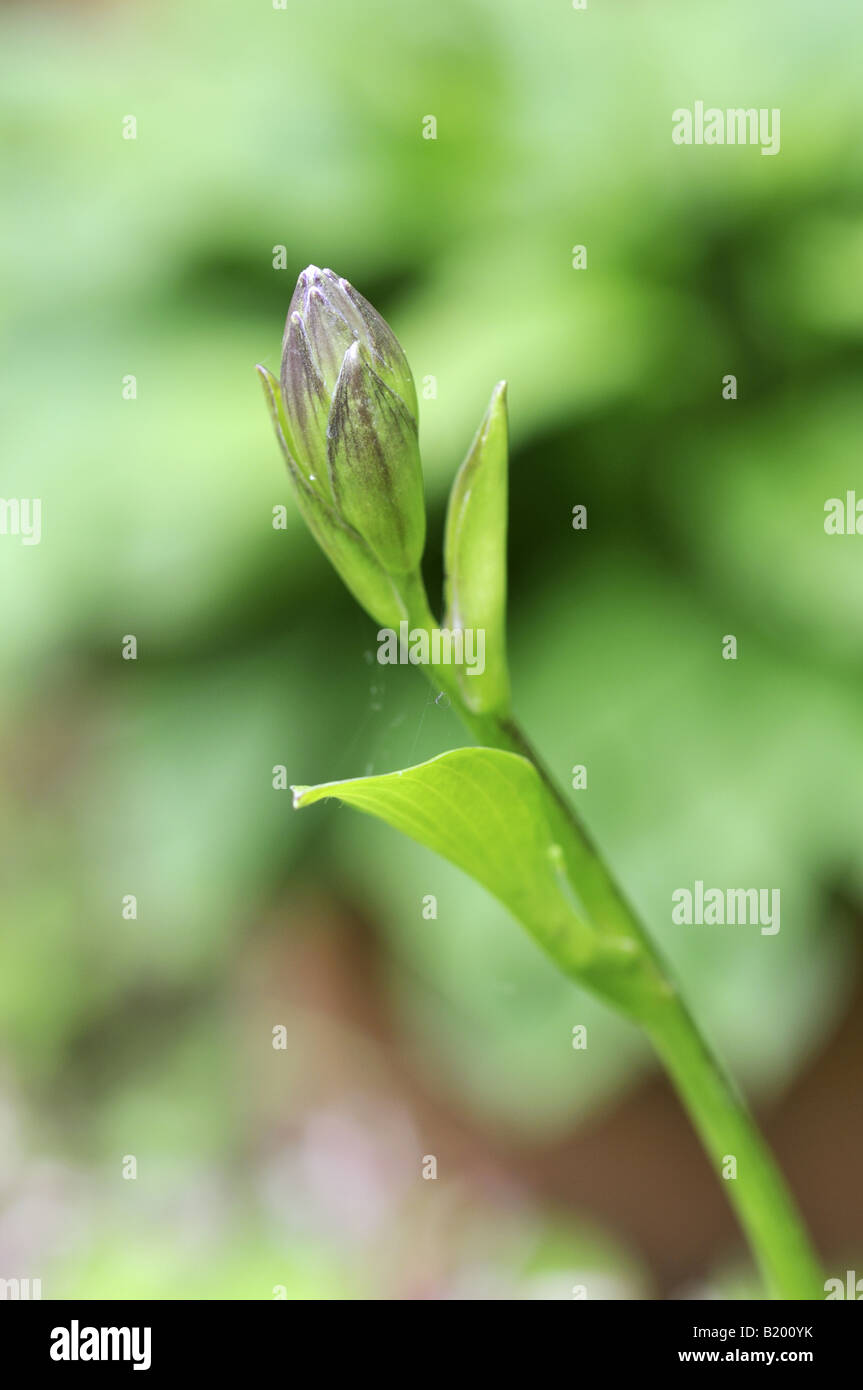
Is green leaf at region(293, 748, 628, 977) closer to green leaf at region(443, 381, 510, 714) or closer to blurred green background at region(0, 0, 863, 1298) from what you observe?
green leaf at region(443, 381, 510, 714)

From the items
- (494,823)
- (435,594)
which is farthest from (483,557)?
(435,594)

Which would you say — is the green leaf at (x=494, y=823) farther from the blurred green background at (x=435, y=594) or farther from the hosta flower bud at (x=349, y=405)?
the blurred green background at (x=435, y=594)

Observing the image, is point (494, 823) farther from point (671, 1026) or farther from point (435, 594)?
point (435, 594)

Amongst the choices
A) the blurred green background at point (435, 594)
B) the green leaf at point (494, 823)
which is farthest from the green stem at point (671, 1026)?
the blurred green background at point (435, 594)

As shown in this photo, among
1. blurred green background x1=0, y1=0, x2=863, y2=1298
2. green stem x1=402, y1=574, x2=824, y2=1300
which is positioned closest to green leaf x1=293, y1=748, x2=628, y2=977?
green stem x1=402, y1=574, x2=824, y2=1300

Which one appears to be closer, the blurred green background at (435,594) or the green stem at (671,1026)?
the green stem at (671,1026)
